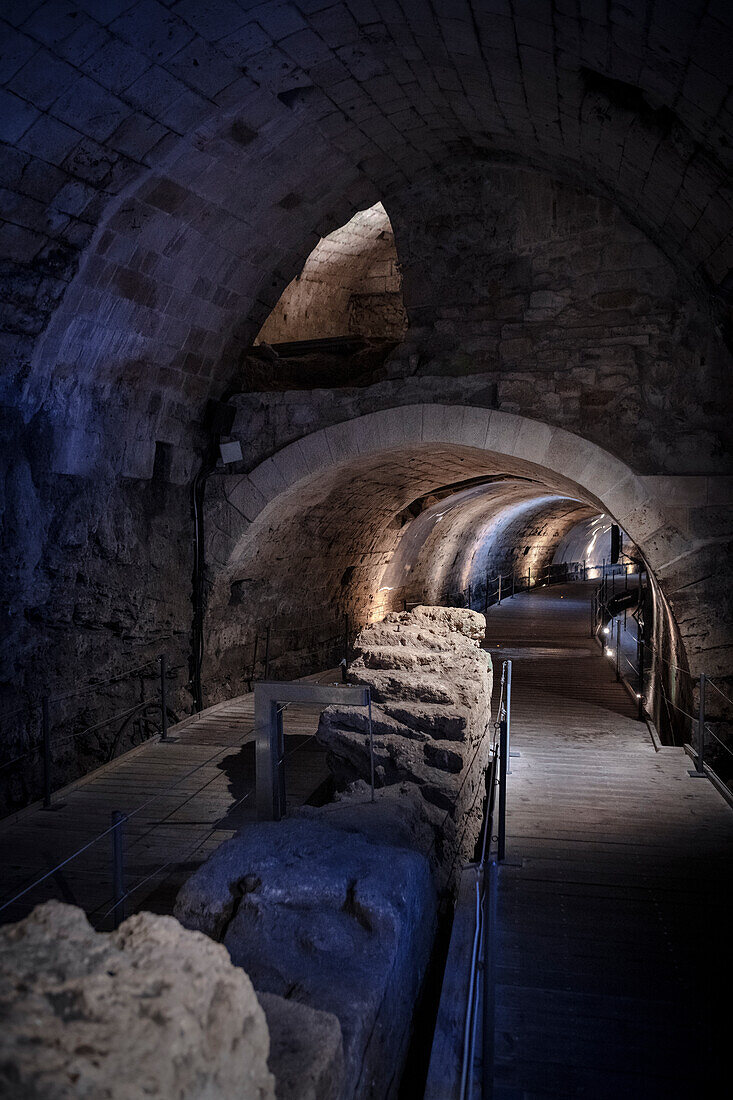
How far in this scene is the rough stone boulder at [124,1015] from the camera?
137cm

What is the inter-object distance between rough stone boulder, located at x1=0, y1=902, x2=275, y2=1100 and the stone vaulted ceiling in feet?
13.7

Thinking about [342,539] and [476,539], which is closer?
[342,539]

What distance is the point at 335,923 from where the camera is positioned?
9.20ft

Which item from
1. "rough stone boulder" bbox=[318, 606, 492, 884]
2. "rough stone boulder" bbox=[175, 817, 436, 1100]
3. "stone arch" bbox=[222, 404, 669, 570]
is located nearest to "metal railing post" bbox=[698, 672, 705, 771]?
"stone arch" bbox=[222, 404, 669, 570]

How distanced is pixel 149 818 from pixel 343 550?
6.49 m

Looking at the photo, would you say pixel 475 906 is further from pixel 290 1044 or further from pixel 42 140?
pixel 42 140

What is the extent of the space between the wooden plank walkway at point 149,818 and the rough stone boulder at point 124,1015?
1961mm

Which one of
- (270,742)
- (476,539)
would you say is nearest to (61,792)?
(270,742)

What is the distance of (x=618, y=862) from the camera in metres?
4.91

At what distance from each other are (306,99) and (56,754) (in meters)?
6.33

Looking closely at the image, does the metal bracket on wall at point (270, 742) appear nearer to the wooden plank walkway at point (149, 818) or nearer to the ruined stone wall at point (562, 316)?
the wooden plank walkway at point (149, 818)

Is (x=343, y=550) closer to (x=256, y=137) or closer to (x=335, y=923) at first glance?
(x=256, y=137)

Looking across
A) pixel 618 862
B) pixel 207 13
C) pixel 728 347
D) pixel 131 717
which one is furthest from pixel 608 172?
pixel 131 717

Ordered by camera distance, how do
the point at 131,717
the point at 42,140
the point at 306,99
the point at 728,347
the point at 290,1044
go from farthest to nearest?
1. the point at 131,717
2. the point at 728,347
3. the point at 306,99
4. the point at 42,140
5. the point at 290,1044
